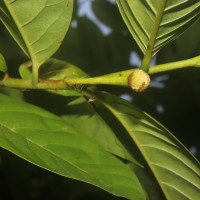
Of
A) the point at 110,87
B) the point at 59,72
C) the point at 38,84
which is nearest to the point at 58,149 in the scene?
the point at 38,84

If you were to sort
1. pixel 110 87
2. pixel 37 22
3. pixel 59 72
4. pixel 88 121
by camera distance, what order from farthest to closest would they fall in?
pixel 110 87, pixel 88 121, pixel 59 72, pixel 37 22

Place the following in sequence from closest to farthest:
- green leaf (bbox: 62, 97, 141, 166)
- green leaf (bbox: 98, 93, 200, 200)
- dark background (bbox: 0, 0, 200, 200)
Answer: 1. green leaf (bbox: 98, 93, 200, 200)
2. green leaf (bbox: 62, 97, 141, 166)
3. dark background (bbox: 0, 0, 200, 200)

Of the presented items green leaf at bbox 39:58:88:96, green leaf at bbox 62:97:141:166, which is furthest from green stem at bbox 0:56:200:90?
green leaf at bbox 62:97:141:166

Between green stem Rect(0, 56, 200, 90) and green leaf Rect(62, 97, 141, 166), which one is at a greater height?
green stem Rect(0, 56, 200, 90)

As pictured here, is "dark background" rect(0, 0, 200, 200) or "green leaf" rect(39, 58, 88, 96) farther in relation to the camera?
"dark background" rect(0, 0, 200, 200)

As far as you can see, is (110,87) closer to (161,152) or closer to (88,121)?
(88,121)

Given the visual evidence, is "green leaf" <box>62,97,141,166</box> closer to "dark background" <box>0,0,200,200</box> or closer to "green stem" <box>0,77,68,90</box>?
"green stem" <box>0,77,68,90</box>

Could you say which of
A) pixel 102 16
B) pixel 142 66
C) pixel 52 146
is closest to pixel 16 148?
pixel 52 146

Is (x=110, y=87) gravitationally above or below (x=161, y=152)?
above
